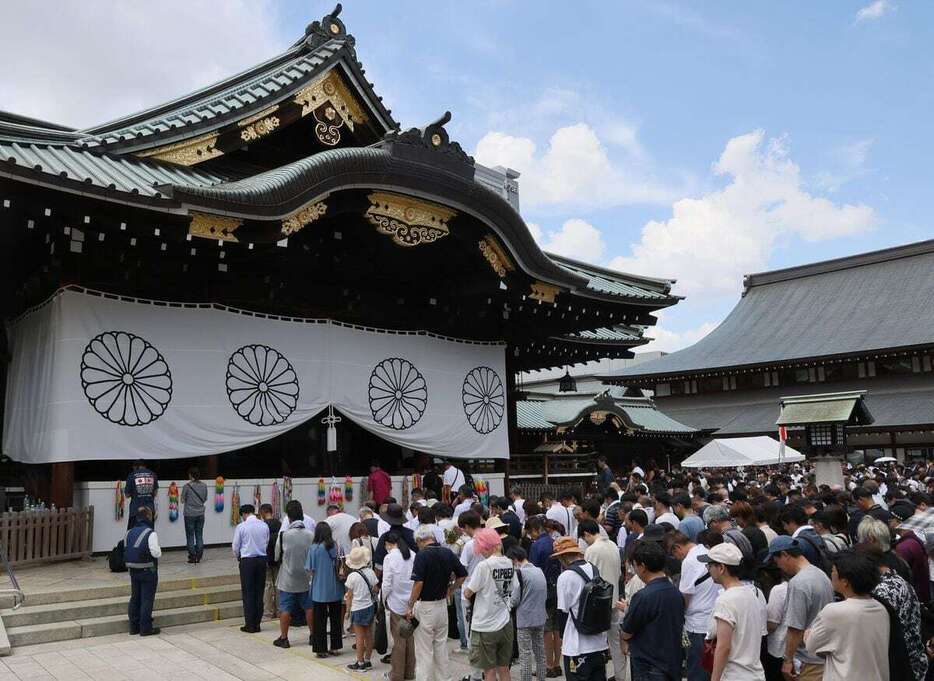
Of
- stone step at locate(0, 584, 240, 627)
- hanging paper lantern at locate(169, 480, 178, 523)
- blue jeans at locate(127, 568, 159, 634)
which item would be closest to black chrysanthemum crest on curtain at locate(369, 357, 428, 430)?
hanging paper lantern at locate(169, 480, 178, 523)

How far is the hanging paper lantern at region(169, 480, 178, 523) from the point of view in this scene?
37.3 feet

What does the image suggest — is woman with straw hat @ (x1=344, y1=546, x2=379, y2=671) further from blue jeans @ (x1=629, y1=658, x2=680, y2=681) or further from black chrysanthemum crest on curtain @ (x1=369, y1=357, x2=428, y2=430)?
black chrysanthemum crest on curtain @ (x1=369, y1=357, x2=428, y2=430)

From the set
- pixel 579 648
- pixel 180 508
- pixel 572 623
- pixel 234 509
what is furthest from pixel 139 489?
pixel 579 648

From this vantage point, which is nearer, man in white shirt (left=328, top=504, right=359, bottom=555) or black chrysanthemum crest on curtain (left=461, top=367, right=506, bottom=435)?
man in white shirt (left=328, top=504, right=359, bottom=555)

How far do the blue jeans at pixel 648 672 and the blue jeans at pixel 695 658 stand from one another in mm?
1066

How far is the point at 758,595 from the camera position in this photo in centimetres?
489

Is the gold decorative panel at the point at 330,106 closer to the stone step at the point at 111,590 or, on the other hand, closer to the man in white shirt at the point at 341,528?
the man in white shirt at the point at 341,528

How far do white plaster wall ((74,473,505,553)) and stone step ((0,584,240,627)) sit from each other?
6.16ft

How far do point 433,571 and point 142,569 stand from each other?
3.69m

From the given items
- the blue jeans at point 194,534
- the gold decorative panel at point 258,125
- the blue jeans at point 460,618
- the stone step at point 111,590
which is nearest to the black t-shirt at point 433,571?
the blue jeans at point 460,618

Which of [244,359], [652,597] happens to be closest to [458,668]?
[652,597]

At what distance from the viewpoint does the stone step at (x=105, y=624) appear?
8250 mm

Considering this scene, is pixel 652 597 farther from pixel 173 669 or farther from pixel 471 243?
pixel 471 243

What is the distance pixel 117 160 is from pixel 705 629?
984cm
